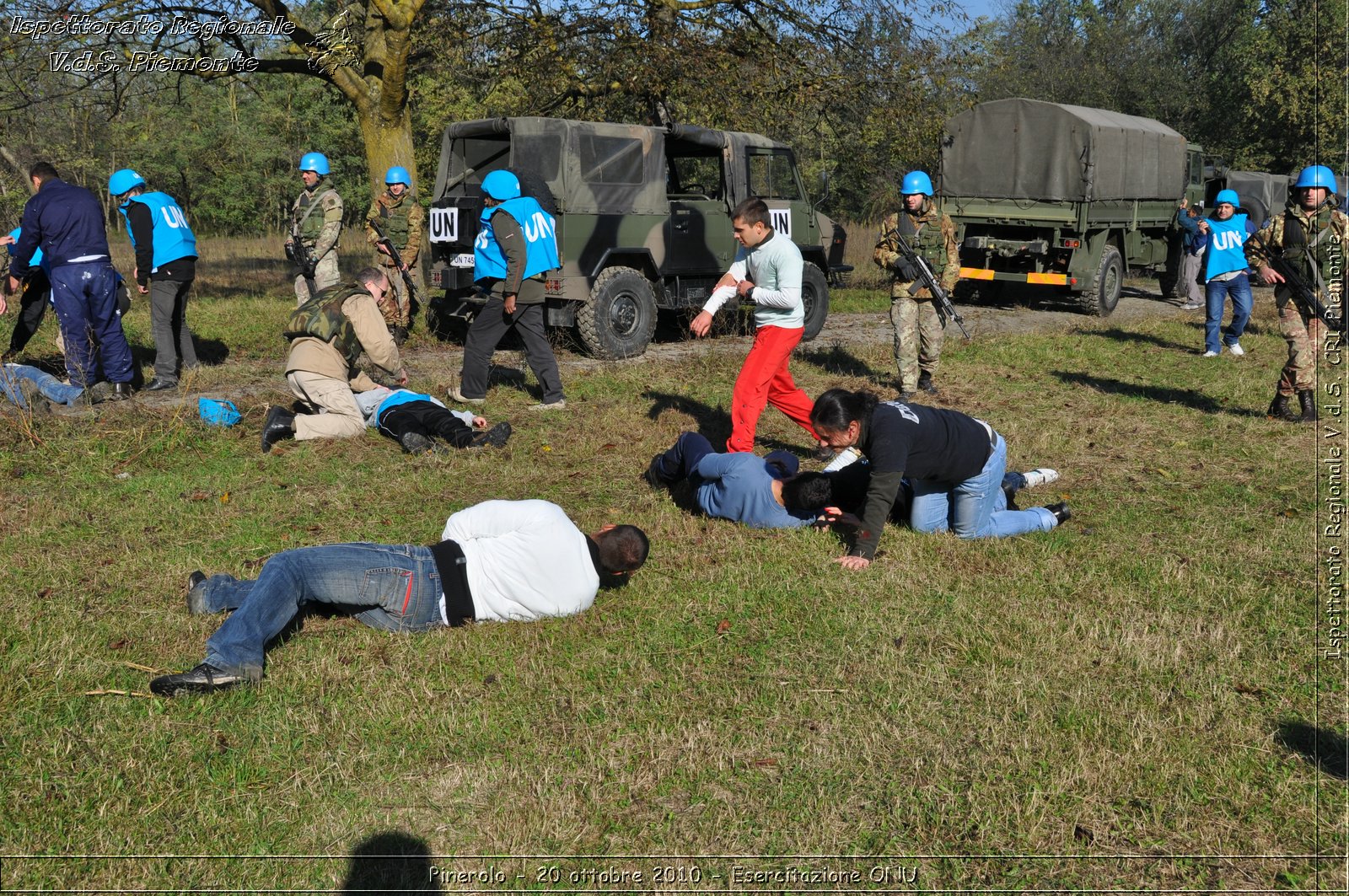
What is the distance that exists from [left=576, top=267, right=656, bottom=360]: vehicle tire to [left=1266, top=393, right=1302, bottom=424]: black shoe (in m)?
5.96

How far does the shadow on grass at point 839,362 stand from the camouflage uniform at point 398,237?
438cm

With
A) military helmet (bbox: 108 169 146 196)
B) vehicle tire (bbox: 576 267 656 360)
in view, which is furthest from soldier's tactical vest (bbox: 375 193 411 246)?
military helmet (bbox: 108 169 146 196)

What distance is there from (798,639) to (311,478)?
383 centimetres

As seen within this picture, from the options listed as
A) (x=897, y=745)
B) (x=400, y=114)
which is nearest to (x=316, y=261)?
(x=400, y=114)

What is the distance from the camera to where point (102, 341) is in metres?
9.20

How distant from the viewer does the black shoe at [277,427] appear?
25.4 feet

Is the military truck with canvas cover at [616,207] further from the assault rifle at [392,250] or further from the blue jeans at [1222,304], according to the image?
the blue jeans at [1222,304]

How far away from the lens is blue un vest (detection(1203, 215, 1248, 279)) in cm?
1177

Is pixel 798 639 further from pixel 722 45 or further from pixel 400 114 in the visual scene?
pixel 722 45

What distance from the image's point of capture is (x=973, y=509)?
5.95m

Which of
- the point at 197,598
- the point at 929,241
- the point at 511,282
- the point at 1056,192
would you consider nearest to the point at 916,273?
the point at 929,241

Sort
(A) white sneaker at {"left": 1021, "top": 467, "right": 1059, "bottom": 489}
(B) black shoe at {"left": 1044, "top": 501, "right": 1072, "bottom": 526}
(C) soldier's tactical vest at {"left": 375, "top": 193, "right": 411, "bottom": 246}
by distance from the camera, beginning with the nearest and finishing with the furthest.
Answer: (B) black shoe at {"left": 1044, "top": 501, "right": 1072, "bottom": 526} < (A) white sneaker at {"left": 1021, "top": 467, "right": 1059, "bottom": 489} < (C) soldier's tactical vest at {"left": 375, "top": 193, "right": 411, "bottom": 246}

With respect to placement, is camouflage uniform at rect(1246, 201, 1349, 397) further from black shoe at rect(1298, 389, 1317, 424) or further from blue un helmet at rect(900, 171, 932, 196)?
blue un helmet at rect(900, 171, 932, 196)

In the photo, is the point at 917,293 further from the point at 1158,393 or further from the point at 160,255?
the point at 160,255
